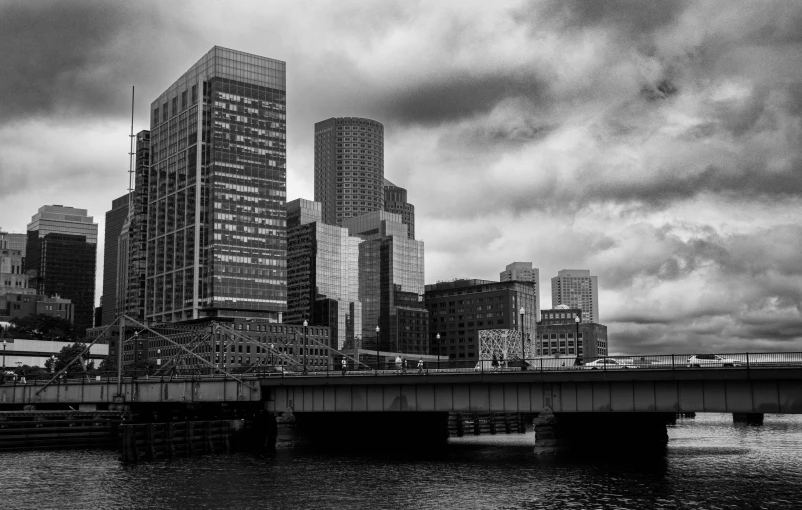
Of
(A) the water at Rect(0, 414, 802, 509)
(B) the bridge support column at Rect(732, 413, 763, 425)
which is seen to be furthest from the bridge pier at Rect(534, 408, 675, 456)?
(B) the bridge support column at Rect(732, 413, 763, 425)

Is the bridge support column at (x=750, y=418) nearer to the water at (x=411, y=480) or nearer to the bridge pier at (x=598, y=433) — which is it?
the bridge pier at (x=598, y=433)

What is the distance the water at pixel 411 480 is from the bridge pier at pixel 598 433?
188 cm

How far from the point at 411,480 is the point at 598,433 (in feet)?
107

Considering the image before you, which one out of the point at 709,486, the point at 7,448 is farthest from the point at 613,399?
the point at 7,448

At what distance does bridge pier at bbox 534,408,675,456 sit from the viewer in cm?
7900

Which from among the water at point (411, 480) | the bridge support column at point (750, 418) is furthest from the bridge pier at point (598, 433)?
the bridge support column at point (750, 418)

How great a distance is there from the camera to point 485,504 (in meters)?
Answer: 54.3

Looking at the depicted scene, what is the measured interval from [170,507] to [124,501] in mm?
4272

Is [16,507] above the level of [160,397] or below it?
below

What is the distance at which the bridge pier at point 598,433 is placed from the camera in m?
79.0

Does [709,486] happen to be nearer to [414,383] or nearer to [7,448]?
[414,383]

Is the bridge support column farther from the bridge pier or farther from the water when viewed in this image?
the water

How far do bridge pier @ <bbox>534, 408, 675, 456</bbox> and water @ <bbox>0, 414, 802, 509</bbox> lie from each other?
1.88 meters

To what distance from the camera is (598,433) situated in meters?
91.7
